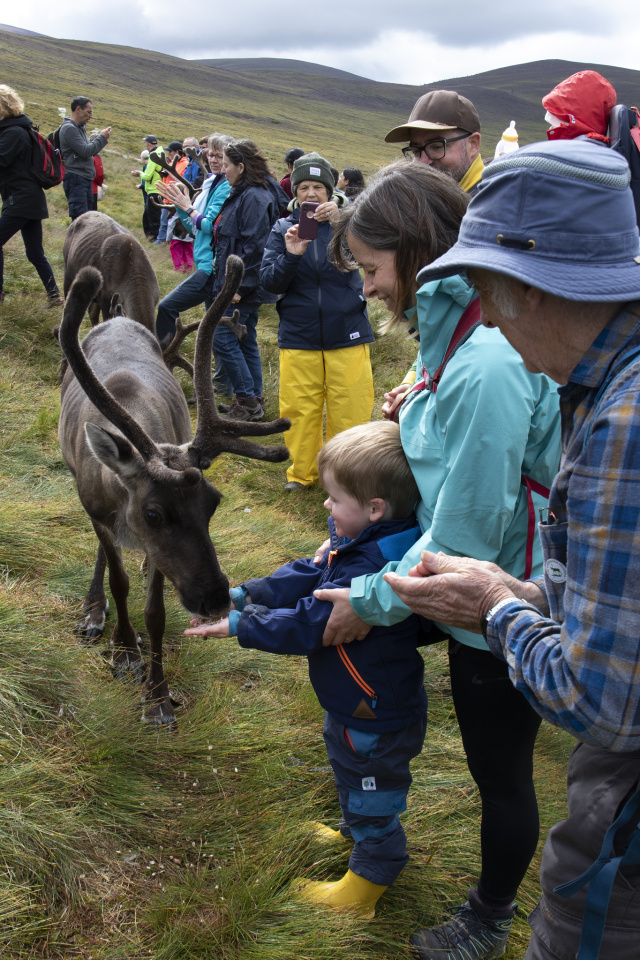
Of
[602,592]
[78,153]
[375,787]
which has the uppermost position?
[78,153]

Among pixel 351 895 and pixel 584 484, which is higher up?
pixel 584 484

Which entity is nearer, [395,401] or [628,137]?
[395,401]

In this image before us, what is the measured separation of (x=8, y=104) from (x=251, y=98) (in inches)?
4874

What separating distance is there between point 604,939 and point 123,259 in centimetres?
847

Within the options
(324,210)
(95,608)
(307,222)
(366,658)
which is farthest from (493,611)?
(307,222)

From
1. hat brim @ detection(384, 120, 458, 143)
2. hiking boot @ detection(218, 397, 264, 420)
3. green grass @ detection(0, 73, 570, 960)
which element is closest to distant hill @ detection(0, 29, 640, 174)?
hiking boot @ detection(218, 397, 264, 420)

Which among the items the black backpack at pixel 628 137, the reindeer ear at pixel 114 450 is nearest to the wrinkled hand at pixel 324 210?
the black backpack at pixel 628 137

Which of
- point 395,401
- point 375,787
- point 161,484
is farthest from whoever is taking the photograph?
point 161,484

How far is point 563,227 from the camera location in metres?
1.38

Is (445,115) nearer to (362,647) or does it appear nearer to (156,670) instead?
(362,647)

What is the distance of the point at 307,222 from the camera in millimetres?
6109

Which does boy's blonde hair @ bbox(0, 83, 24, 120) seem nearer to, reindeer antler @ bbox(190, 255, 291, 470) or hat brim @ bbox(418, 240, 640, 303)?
reindeer antler @ bbox(190, 255, 291, 470)

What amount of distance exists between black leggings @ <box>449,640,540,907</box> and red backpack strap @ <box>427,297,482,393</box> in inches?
35.1

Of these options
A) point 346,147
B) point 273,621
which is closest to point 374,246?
point 273,621
